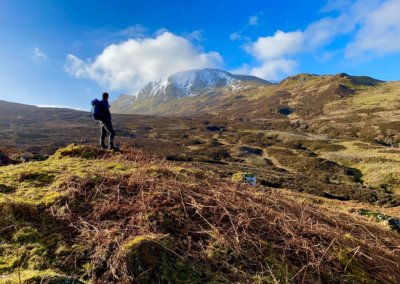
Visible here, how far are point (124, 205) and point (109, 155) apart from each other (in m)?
4.92

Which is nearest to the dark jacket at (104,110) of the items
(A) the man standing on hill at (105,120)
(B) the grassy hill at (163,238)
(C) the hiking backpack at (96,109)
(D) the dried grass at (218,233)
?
(A) the man standing on hill at (105,120)

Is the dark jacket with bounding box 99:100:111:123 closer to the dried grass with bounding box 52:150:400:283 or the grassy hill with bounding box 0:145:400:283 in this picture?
the grassy hill with bounding box 0:145:400:283

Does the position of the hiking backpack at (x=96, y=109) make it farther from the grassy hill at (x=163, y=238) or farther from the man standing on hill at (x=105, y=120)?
the grassy hill at (x=163, y=238)

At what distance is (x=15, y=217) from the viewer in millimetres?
5277

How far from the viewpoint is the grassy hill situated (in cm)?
439

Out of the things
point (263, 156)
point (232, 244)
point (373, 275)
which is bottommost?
point (263, 156)

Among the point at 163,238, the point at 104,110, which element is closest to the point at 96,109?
the point at 104,110

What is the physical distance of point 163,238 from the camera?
4848mm

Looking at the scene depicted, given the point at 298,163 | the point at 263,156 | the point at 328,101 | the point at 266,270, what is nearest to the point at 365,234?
the point at 266,270

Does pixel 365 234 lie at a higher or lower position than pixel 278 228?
lower

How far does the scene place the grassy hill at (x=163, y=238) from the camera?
4.39 meters

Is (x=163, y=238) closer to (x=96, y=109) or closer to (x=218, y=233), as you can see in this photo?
(x=218, y=233)

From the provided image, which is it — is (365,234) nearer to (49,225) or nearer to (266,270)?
(266,270)

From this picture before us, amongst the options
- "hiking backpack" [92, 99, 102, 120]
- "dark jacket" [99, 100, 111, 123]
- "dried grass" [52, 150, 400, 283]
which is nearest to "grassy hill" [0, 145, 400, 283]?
"dried grass" [52, 150, 400, 283]
